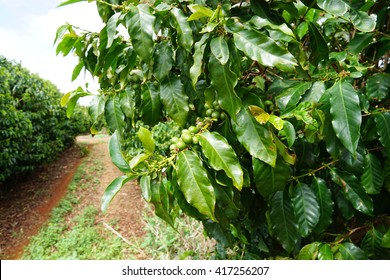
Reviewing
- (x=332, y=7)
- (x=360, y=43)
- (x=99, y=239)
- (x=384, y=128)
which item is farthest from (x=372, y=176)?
(x=99, y=239)

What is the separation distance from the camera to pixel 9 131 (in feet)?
17.8

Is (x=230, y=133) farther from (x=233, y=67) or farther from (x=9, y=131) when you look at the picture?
(x=9, y=131)

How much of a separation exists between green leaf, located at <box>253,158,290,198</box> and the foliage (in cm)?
514

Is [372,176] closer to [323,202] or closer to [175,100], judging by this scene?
[323,202]

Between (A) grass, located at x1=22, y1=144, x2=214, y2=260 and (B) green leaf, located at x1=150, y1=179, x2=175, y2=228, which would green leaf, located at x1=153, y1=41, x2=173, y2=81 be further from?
(A) grass, located at x1=22, y1=144, x2=214, y2=260

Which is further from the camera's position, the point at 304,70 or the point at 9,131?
the point at 9,131

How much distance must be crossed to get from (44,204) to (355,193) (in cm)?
612

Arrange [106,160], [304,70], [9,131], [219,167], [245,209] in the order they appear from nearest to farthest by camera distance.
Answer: [219,167] < [304,70] < [245,209] < [9,131] < [106,160]

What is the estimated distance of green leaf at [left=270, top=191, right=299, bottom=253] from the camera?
4.50 ft

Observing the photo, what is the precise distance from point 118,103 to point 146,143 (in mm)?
435

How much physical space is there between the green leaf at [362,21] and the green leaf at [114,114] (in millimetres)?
968

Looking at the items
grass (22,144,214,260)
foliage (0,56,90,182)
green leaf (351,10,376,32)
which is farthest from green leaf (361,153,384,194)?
foliage (0,56,90,182)

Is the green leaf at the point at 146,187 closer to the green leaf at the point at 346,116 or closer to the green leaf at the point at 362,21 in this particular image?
the green leaf at the point at 346,116

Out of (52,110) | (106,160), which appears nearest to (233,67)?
(52,110)
